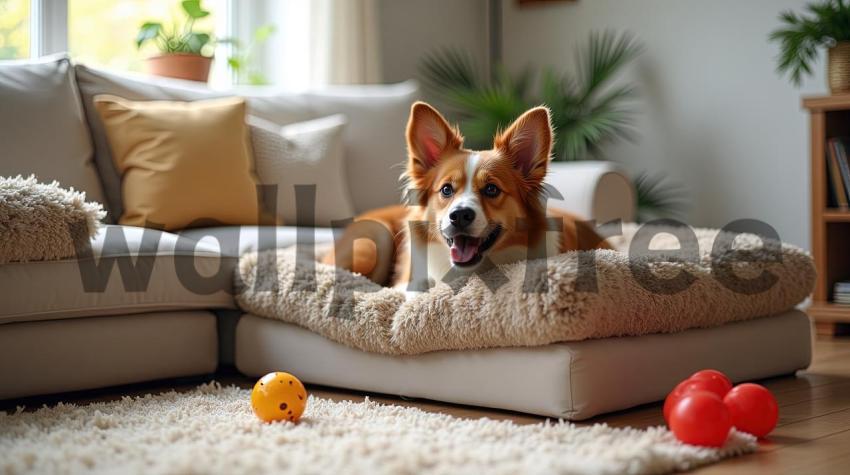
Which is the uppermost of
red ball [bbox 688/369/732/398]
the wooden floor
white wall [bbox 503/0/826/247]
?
white wall [bbox 503/0/826/247]

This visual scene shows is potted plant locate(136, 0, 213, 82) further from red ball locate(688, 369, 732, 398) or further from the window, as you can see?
red ball locate(688, 369, 732, 398)

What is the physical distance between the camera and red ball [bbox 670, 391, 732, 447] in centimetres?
176

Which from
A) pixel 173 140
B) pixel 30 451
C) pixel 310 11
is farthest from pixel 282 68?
pixel 30 451

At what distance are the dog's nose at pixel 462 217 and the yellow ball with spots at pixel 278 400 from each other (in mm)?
586

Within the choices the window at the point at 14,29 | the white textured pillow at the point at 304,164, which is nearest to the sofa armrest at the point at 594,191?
the white textured pillow at the point at 304,164

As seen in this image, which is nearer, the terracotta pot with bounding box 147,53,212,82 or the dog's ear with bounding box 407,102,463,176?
the dog's ear with bounding box 407,102,463,176

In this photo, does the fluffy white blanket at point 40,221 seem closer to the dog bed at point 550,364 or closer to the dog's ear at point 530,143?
the dog bed at point 550,364

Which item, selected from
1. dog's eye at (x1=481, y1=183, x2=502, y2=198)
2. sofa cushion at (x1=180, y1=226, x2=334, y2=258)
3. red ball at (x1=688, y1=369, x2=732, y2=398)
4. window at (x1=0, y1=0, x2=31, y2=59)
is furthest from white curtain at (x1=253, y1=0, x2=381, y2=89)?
red ball at (x1=688, y1=369, x2=732, y2=398)

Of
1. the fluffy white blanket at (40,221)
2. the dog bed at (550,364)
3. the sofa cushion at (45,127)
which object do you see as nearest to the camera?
the dog bed at (550,364)

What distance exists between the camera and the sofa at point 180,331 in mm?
2213

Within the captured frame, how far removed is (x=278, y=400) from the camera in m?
2.01

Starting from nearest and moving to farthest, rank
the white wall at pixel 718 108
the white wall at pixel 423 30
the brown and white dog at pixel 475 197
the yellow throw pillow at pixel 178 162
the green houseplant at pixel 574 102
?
the brown and white dog at pixel 475 197 < the yellow throw pillow at pixel 178 162 < the white wall at pixel 718 108 < the green houseplant at pixel 574 102 < the white wall at pixel 423 30

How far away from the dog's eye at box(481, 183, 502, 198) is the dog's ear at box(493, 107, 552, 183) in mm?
130


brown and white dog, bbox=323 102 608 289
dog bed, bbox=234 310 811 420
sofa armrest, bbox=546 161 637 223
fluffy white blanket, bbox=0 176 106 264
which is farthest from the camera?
sofa armrest, bbox=546 161 637 223
